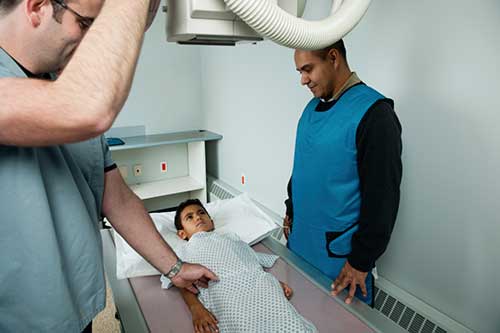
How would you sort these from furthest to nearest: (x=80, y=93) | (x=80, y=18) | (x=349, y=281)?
(x=349, y=281) → (x=80, y=18) → (x=80, y=93)

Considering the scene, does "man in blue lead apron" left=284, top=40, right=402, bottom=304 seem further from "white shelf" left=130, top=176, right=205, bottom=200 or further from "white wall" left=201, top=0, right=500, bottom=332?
"white shelf" left=130, top=176, right=205, bottom=200

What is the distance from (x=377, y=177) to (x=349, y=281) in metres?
0.38

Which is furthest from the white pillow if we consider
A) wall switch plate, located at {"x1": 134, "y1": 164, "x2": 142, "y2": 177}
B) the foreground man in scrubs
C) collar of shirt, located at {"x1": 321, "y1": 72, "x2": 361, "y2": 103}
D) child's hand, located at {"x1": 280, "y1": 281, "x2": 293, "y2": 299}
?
wall switch plate, located at {"x1": 134, "y1": 164, "x2": 142, "y2": 177}

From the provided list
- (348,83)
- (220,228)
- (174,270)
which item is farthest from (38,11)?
(220,228)

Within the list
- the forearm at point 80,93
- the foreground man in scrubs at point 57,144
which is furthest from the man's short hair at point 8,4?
the forearm at point 80,93

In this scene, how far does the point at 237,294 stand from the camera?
1099mm

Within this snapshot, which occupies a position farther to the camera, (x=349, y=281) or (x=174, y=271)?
(x=349, y=281)

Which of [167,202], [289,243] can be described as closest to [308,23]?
[289,243]

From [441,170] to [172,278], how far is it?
3.63 feet

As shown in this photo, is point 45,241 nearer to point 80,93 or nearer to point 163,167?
point 80,93

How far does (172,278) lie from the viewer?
1.06 m

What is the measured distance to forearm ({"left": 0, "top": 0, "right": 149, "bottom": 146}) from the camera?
45 cm

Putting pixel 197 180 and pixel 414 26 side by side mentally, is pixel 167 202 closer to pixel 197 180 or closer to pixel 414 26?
pixel 197 180

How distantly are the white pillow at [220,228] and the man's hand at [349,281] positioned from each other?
51 cm
